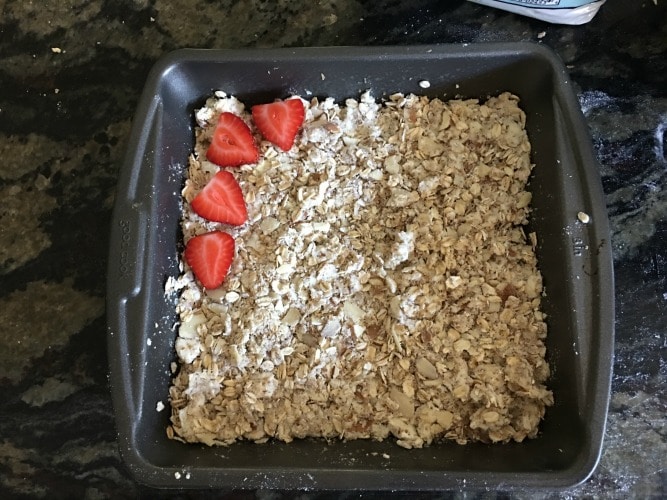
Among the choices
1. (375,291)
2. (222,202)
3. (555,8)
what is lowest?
(375,291)

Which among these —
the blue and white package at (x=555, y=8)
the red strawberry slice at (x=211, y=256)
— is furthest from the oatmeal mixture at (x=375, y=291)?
the blue and white package at (x=555, y=8)

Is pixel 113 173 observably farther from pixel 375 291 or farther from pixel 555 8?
pixel 555 8

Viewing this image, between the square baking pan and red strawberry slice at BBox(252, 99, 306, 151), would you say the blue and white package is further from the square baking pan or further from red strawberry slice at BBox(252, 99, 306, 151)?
red strawberry slice at BBox(252, 99, 306, 151)

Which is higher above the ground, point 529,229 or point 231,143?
point 231,143

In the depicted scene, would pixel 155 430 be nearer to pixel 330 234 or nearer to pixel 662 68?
pixel 330 234

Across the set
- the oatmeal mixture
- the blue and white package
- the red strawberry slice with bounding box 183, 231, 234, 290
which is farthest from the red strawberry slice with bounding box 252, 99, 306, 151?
the blue and white package

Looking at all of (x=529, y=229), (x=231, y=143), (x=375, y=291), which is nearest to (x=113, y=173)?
(x=231, y=143)
